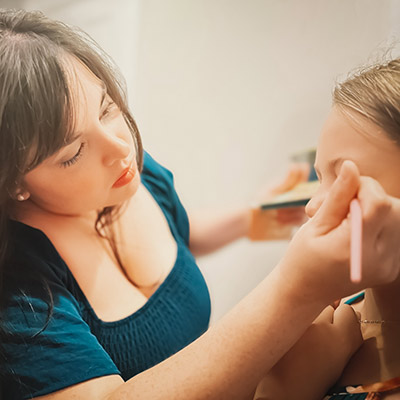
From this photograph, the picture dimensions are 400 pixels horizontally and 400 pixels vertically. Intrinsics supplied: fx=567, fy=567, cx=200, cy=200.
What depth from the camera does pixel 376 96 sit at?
611 millimetres

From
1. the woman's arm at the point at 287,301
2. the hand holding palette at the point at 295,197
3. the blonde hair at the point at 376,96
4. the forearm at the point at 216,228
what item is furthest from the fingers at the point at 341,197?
the forearm at the point at 216,228

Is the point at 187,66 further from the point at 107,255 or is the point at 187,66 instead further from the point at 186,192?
the point at 107,255

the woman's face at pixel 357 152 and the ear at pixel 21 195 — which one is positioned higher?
the woman's face at pixel 357 152

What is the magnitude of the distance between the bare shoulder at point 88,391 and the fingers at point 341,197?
311 millimetres

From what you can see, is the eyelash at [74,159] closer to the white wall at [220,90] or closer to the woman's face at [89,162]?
the woman's face at [89,162]

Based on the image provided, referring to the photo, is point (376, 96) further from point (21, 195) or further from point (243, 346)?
point (21, 195)

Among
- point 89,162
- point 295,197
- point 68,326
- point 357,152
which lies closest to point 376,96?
point 357,152

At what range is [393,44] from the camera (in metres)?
0.73

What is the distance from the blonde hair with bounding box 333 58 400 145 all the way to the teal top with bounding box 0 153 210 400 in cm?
34

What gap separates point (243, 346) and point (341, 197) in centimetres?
18

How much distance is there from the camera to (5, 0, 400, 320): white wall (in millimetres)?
837

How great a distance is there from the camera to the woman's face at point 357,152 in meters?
0.59

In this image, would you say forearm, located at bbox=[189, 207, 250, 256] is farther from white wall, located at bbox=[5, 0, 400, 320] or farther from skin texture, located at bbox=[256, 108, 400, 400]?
skin texture, located at bbox=[256, 108, 400, 400]

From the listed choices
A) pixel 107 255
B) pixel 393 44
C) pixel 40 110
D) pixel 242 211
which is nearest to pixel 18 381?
pixel 107 255
